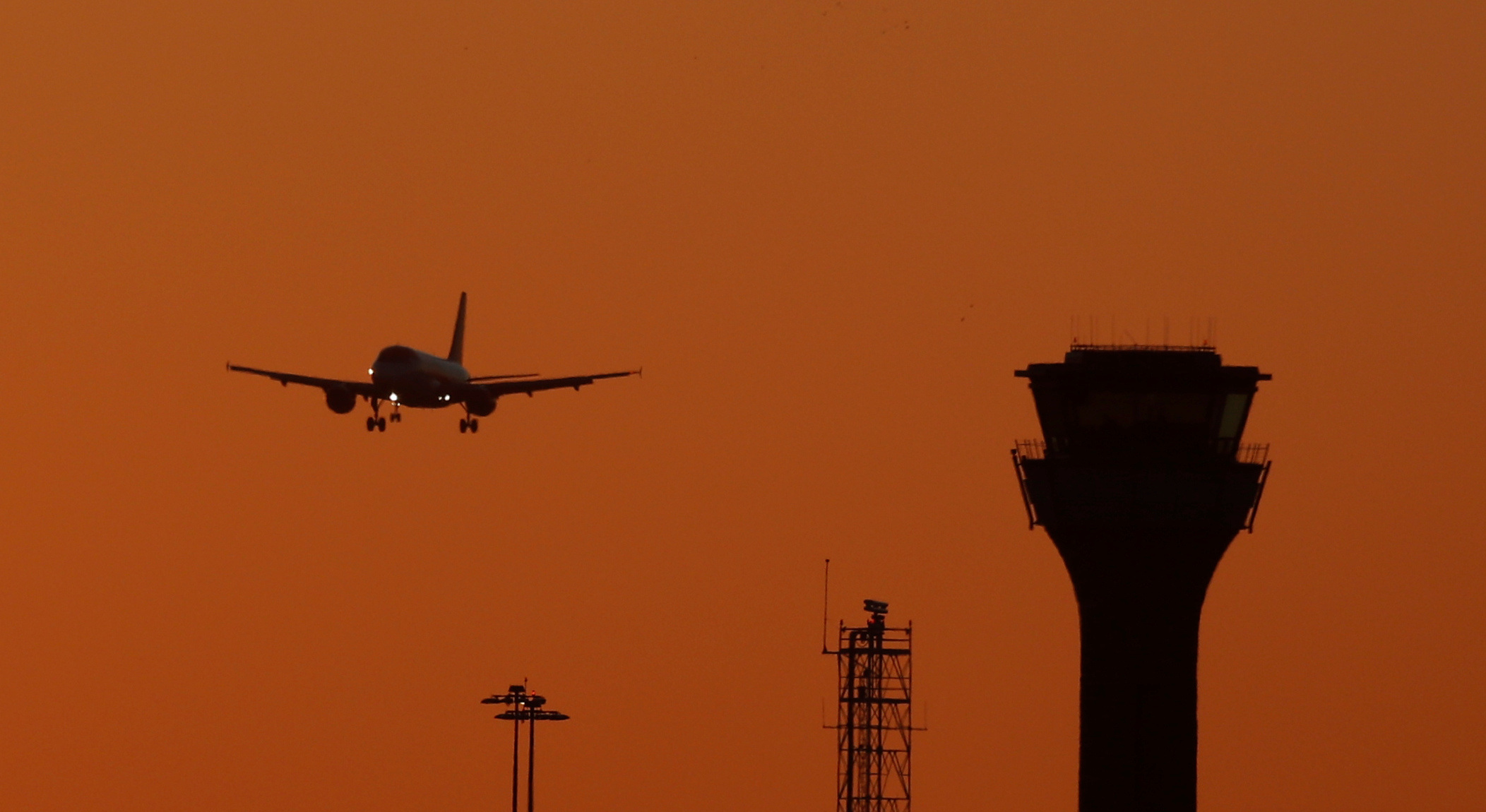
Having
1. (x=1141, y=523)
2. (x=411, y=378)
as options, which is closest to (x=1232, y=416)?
(x=1141, y=523)

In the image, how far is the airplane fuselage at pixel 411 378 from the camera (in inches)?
6757

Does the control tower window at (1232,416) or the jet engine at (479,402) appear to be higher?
the jet engine at (479,402)

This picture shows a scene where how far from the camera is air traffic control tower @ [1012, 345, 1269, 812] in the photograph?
154 metres

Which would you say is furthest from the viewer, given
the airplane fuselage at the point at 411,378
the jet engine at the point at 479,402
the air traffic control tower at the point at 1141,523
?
the jet engine at the point at 479,402

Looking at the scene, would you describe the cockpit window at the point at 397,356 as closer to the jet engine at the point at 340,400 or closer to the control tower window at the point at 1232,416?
the jet engine at the point at 340,400

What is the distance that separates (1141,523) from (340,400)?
153ft

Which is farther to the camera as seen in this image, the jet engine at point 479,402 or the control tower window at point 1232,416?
the jet engine at point 479,402

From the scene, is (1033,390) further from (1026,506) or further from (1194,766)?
(1194,766)

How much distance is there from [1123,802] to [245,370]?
62613mm

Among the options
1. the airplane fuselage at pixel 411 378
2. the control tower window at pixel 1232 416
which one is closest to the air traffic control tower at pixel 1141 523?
the control tower window at pixel 1232 416

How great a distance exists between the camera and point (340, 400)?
175m

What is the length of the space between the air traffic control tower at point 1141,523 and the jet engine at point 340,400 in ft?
127

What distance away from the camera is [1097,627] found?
155 metres

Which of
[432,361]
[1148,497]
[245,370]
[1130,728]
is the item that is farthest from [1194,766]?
[245,370]
